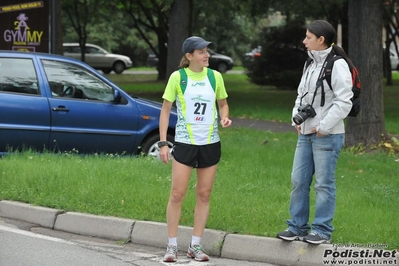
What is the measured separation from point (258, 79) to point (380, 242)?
24.7 m

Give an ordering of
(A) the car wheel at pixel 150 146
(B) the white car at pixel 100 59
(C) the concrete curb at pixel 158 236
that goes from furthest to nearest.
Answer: (B) the white car at pixel 100 59, (A) the car wheel at pixel 150 146, (C) the concrete curb at pixel 158 236

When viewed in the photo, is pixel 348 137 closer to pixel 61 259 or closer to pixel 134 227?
pixel 134 227

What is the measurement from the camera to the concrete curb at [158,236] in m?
6.78

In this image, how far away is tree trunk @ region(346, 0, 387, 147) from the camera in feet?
44.4

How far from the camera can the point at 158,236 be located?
7438 millimetres

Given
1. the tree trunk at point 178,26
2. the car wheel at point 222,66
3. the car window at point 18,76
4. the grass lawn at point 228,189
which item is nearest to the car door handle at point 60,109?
the car window at point 18,76

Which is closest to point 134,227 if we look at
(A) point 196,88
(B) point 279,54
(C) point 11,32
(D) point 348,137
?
(A) point 196,88

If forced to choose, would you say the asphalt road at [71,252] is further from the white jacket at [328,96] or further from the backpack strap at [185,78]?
the backpack strap at [185,78]

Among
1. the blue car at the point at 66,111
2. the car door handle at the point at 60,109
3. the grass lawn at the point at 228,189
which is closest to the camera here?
the grass lawn at the point at 228,189

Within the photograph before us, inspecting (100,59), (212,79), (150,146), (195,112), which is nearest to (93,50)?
(100,59)

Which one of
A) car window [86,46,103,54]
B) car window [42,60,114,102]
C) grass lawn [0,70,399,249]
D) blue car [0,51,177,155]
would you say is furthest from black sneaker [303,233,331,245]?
car window [86,46,103,54]

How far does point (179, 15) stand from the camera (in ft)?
66.3

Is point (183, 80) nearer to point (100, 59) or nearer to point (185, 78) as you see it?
point (185, 78)

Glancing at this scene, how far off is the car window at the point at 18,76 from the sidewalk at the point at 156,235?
2926mm
